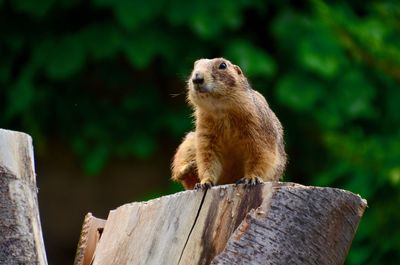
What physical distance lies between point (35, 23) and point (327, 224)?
6.65 m

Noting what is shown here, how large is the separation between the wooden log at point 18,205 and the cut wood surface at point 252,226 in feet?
1.35

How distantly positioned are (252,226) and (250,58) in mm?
5562

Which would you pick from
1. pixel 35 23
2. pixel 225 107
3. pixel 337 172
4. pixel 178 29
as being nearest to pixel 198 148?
pixel 225 107

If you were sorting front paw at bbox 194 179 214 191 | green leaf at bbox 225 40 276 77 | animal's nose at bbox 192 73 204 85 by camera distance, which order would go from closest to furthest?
front paw at bbox 194 179 214 191 → animal's nose at bbox 192 73 204 85 → green leaf at bbox 225 40 276 77

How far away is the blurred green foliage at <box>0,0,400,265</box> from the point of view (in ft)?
31.1

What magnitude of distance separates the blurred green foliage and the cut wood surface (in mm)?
4365

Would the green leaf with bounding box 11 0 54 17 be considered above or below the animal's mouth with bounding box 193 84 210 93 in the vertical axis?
above

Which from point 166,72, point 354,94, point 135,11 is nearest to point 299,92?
point 354,94

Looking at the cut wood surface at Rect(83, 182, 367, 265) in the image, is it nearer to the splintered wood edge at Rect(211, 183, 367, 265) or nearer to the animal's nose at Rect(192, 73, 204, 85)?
the splintered wood edge at Rect(211, 183, 367, 265)

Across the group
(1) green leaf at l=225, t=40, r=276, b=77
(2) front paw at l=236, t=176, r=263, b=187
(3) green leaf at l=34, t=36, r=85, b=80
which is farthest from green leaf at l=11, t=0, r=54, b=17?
(2) front paw at l=236, t=176, r=263, b=187

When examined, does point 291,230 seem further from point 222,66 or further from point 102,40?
point 102,40

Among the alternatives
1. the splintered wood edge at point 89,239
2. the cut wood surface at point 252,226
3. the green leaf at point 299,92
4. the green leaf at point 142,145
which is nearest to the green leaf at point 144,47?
the green leaf at point 142,145

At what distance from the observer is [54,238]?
36.6 ft

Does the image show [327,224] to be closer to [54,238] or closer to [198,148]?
[198,148]
